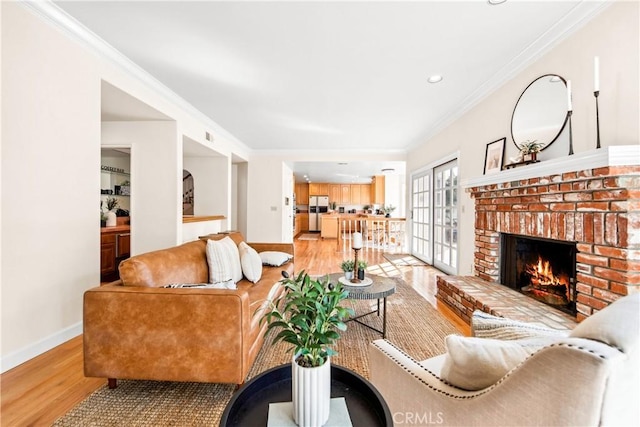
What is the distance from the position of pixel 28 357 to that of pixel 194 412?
4.66 feet

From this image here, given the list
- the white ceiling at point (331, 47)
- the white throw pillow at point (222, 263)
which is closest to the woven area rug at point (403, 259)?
the white ceiling at point (331, 47)

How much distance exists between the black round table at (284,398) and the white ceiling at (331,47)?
2.19m

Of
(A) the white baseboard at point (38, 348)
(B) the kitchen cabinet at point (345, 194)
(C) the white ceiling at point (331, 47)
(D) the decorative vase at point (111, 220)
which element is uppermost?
(C) the white ceiling at point (331, 47)

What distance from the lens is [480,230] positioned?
10.3ft

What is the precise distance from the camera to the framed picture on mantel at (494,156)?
2828mm

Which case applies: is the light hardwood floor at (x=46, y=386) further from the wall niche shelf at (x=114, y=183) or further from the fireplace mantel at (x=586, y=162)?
the wall niche shelf at (x=114, y=183)

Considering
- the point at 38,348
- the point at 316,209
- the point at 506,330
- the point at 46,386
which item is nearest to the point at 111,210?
the point at 38,348

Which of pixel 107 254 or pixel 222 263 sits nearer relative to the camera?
pixel 222 263

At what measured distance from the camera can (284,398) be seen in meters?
0.96

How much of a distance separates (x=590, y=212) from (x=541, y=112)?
102 cm

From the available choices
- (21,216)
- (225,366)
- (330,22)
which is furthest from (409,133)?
(21,216)

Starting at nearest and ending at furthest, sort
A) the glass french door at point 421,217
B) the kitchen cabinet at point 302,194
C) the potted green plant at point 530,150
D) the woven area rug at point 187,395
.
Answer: the woven area rug at point 187,395 < the potted green plant at point 530,150 < the glass french door at point 421,217 < the kitchen cabinet at point 302,194

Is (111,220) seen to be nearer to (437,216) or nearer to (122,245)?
(122,245)

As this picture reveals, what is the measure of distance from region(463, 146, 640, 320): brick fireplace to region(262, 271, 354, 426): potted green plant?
179cm
